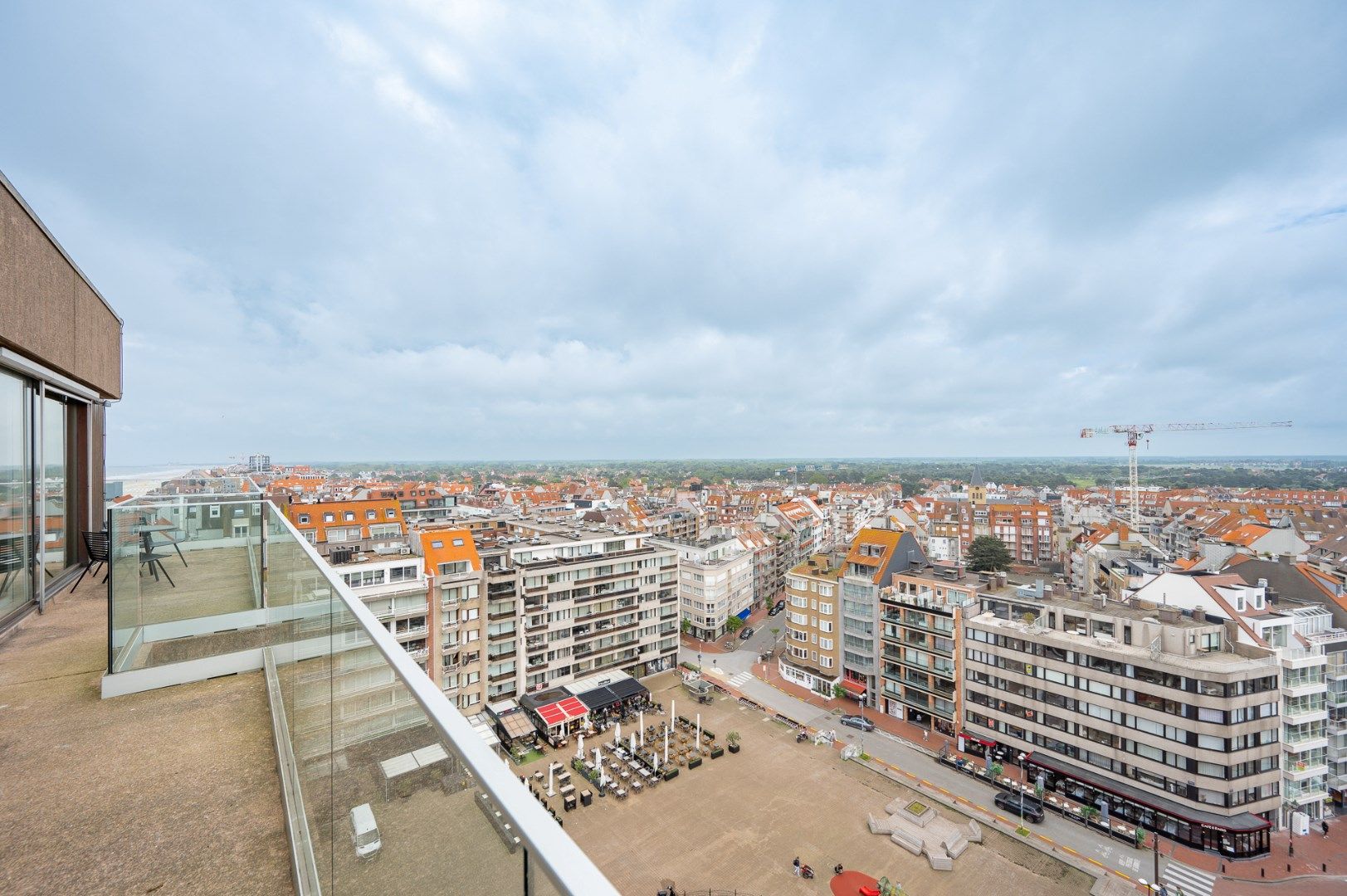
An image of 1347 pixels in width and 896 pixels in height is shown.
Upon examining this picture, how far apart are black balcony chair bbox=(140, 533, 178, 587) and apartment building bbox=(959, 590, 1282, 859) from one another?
26.9 meters

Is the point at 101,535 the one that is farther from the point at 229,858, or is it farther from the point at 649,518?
the point at 649,518

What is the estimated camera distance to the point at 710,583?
126 feet

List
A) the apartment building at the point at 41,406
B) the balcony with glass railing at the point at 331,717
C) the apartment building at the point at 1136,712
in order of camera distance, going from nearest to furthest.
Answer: the balcony with glass railing at the point at 331,717
the apartment building at the point at 41,406
the apartment building at the point at 1136,712

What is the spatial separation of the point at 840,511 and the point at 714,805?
5727 cm

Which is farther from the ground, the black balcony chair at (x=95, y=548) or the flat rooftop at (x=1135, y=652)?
the black balcony chair at (x=95, y=548)

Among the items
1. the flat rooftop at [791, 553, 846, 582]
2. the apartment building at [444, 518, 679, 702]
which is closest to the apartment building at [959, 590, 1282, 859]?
the flat rooftop at [791, 553, 846, 582]

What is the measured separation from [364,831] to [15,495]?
7431mm

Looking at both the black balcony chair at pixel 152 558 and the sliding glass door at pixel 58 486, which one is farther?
the sliding glass door at pixel 58 486

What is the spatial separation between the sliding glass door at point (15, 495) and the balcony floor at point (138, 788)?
1.96 meters

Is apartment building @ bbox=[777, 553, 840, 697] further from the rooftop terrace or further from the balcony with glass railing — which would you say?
the balcony with glass railing

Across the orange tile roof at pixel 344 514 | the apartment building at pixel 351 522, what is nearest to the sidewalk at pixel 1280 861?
the apartment building at pixel 351 522

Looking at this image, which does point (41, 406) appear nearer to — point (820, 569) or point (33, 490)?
point (33, 490)

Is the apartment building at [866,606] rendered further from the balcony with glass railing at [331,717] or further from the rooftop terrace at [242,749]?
the balcony with glass railing at [331,717]

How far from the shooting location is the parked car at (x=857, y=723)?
2697 centimetres
